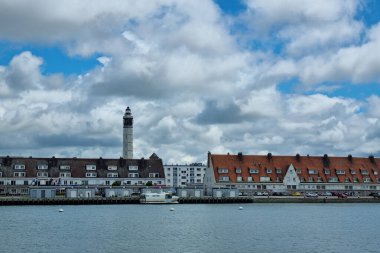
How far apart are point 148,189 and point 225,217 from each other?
4255 cm

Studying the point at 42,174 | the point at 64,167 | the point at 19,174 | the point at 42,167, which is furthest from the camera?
the point at 64,167

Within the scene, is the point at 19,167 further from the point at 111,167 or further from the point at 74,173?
the point at 111,167

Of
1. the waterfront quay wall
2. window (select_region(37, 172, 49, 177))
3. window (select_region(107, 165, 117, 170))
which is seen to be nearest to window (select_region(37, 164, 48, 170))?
window (select_region(37, 172, 49, 177))

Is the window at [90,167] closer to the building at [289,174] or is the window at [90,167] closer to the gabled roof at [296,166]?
the building at [289,174]

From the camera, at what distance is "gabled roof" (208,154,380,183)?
122625 millimetres

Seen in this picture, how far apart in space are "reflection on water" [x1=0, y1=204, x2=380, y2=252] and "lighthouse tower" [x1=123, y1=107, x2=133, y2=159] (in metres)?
60.8

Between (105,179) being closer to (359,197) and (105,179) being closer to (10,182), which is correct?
(10,182)

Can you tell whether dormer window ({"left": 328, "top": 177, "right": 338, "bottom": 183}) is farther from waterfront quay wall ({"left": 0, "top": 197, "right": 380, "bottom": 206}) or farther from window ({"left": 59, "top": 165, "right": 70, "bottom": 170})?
window ({"left": 59, "top": 165, "right": 70, "bottom": 170})

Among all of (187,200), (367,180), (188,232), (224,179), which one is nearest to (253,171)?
(224,179)

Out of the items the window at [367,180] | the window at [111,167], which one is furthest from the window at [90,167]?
the window at [367,180]

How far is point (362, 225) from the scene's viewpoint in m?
67.9

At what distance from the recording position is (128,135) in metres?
145

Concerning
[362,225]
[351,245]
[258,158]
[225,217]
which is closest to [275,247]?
[351,245]

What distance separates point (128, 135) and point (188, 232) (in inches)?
3435
